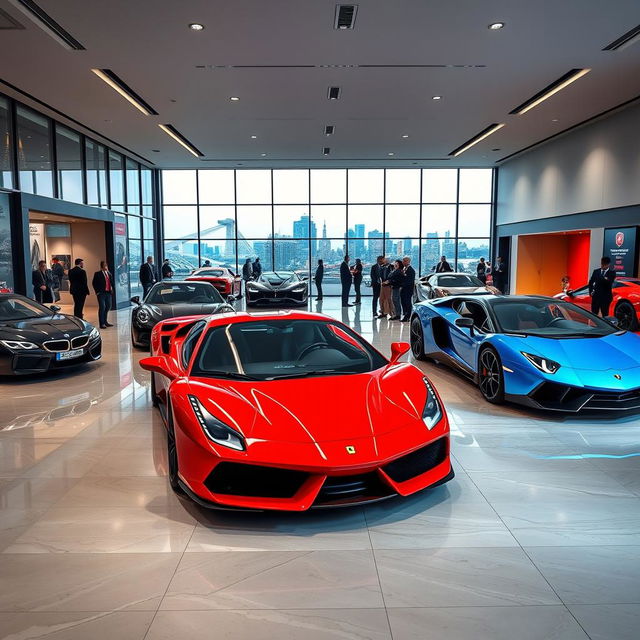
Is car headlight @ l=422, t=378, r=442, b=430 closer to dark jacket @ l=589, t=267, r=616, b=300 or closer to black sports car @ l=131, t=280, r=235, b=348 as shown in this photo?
black sports car @ l=131, t=280, r=235, b=348

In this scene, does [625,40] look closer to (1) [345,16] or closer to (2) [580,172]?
(1) [345,16]

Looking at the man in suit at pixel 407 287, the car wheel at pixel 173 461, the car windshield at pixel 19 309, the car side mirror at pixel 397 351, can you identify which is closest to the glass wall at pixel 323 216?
the man in suit at pixel 407 287

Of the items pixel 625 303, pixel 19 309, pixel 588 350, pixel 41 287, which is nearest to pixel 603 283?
pixel 625 303

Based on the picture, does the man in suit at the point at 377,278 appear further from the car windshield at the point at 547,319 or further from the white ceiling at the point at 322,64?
the car windshield at the point at 547,319

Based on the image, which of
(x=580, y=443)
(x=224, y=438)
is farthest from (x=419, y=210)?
(x=224, y=438)

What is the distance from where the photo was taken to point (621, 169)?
13.7 m

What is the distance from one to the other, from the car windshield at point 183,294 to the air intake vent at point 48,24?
420 centimetres

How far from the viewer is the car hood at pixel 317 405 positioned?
3311 mm

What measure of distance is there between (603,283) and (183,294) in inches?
316

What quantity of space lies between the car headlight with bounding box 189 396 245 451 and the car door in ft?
12.8

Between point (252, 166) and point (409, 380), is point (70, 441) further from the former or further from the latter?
point (252, 166)

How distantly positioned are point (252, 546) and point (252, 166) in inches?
830

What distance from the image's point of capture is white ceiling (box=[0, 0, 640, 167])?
7711mm

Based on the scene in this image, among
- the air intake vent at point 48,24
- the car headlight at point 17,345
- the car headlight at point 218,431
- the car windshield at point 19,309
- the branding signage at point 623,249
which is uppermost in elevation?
the air intake vent at point 48,24
